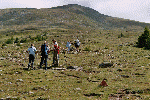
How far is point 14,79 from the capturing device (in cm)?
1329

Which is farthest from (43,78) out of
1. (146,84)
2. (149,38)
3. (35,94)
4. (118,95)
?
(149,38)

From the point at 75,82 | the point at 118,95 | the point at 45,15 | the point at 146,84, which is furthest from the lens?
the point at 45,15

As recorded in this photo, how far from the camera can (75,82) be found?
13.1 metres

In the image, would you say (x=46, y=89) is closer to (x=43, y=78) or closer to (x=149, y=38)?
(x=43, y=78)

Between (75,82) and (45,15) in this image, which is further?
(45,15)

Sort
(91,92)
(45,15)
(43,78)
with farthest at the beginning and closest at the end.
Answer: (45,15) → (43,78) → (91,92)

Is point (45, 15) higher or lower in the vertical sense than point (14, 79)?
higher

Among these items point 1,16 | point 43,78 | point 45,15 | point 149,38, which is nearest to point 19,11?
point 1,16

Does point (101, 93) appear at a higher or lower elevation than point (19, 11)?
lower

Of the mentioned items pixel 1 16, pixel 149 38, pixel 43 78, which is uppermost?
pixel 1 16

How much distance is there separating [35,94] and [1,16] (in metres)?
178

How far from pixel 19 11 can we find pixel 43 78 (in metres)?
180

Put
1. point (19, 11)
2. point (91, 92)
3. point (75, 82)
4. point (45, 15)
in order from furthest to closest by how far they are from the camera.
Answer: point (19, 11) → point (45, 15) → point (75, 82) → point (91, 92)

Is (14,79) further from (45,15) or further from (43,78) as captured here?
(45,15)
